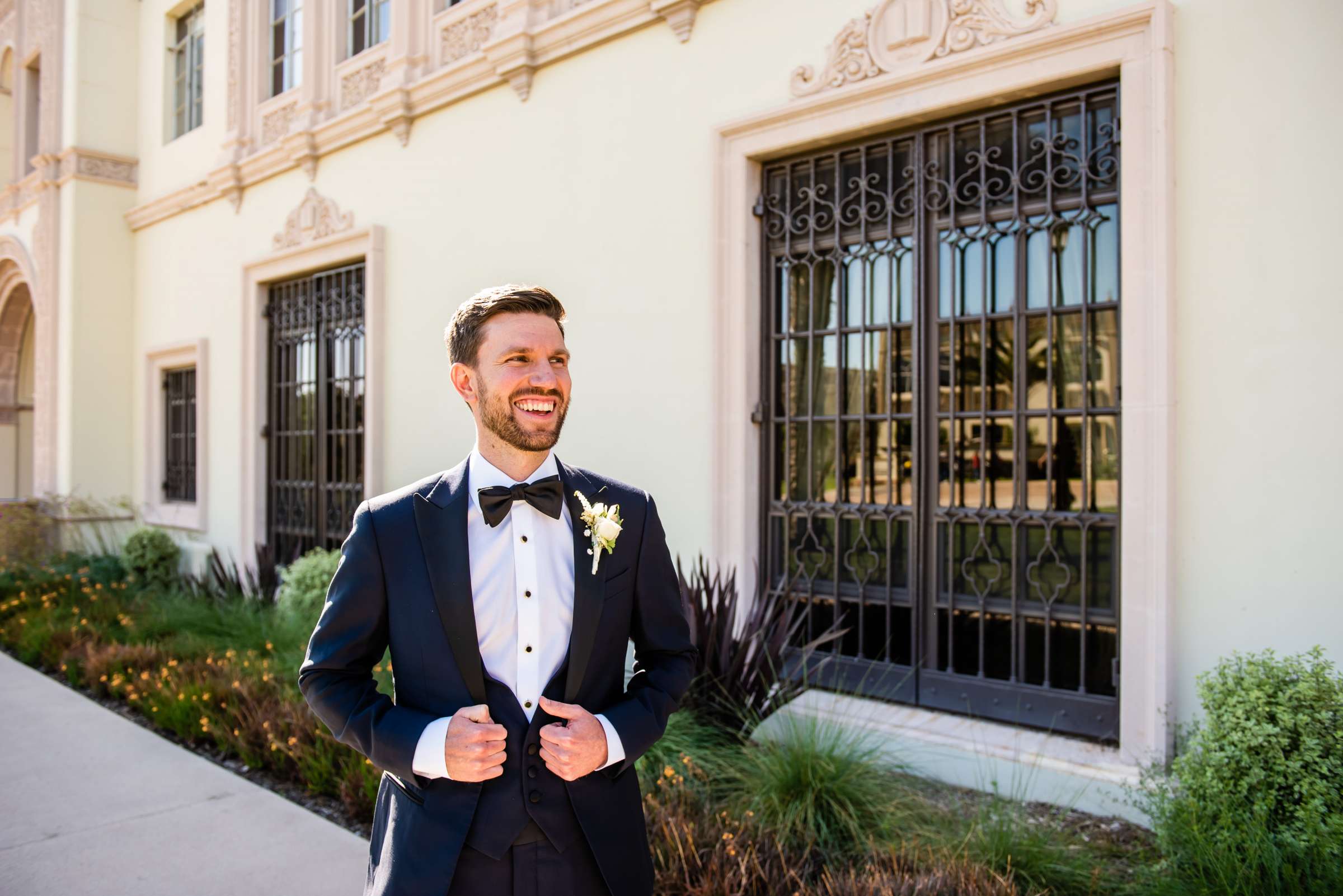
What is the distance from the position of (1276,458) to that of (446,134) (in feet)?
20.3

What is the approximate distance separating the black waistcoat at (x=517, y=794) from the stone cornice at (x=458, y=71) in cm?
497

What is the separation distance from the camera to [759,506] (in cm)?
554

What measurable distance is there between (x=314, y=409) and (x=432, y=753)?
26.5 feet

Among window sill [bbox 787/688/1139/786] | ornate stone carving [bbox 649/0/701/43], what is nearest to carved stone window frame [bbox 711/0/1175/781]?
window sill [bbox 787/688/1139/786]

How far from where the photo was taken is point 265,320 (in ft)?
32.0

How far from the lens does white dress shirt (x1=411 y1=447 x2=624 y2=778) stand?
1.85 meters

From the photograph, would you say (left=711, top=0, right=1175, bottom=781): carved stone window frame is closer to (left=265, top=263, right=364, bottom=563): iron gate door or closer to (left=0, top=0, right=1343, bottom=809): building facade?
(left=0, top=0, right=1343, bottom=809): building facade

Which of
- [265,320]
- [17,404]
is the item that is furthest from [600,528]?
[17,404]

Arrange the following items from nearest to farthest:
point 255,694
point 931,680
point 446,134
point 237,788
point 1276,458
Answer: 1. point 1276,458
2. point 237,788
3. point 931,680
4. point 255,694
5. point 446,134

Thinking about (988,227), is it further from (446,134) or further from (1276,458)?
(446,134)

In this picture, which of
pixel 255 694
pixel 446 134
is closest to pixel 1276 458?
pixel 255 694

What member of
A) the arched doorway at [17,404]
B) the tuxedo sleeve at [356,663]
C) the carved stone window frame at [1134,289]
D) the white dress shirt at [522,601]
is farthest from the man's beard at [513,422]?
the arched doorway at [17,404]

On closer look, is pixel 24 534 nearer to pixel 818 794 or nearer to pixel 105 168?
pixel 105 168

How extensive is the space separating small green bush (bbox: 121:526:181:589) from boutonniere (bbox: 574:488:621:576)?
987 cm
